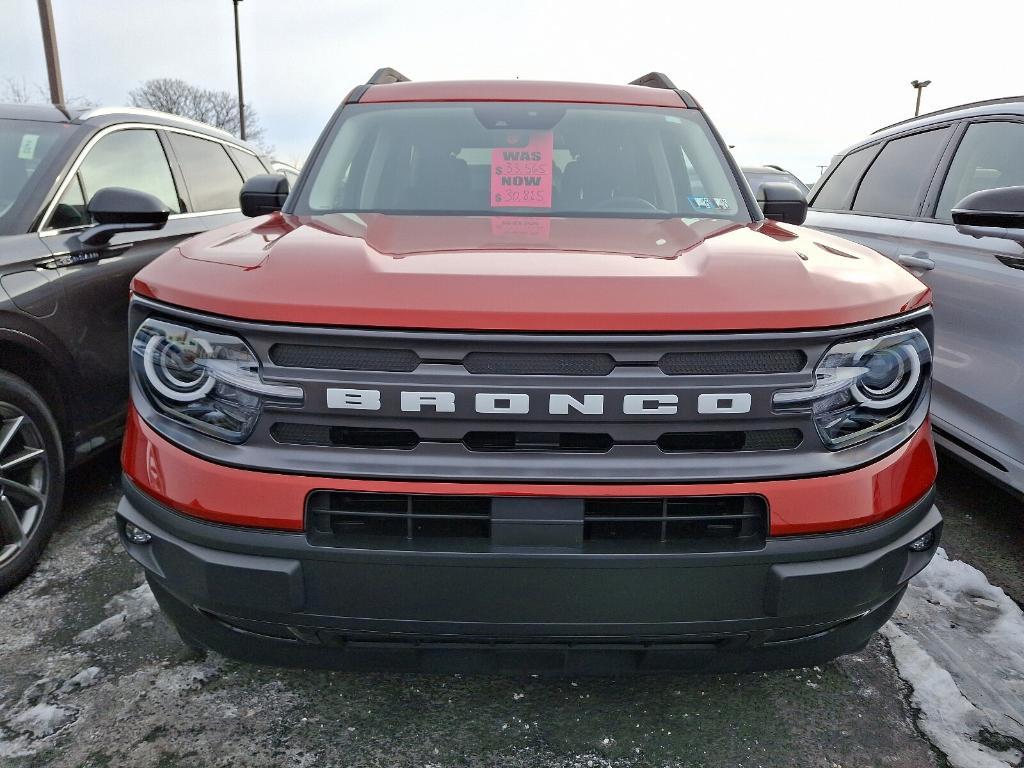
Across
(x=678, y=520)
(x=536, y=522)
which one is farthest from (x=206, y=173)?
(x=678, y=520)

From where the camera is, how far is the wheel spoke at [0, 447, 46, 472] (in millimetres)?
2771

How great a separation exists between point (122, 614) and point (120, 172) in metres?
2.15

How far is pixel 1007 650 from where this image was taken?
249 centimetres

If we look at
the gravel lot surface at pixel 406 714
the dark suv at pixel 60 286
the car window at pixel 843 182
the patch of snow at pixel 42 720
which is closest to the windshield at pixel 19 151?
the dark suv at pixel 60 286

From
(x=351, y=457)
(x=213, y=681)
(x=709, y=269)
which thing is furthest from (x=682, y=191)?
(x=213, y=681)

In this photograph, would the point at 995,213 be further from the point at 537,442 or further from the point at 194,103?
the point at 194,103

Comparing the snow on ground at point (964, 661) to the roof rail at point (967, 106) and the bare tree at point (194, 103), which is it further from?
the bare tree at point (194, 103)

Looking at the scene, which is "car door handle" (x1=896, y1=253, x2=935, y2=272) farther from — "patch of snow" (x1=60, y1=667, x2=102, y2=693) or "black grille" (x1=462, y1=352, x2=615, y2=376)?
"patch of snow" (x1=60, y1=667, x2=102, y2=693)

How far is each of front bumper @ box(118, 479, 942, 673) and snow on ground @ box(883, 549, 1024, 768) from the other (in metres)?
0.68

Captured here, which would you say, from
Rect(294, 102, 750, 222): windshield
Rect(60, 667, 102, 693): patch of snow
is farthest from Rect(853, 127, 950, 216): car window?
Rect(60, 667, 102, 693): patch of snow

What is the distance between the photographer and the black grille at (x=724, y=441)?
1645mm

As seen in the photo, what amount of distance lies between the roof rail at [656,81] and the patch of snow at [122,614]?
9.42ft

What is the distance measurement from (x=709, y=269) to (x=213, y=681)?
Result: 1.82 meters

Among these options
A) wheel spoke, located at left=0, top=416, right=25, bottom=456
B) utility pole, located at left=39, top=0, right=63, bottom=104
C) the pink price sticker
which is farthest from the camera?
utility pole, located at left=39, top=0, right=63, bottom=104
